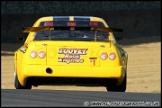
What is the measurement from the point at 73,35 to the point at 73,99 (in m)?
2.93

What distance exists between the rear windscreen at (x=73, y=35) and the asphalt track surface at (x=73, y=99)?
1711mm

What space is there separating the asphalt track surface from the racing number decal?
109cm

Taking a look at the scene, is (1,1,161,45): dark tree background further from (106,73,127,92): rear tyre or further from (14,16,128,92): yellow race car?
(14,16,128,92): yellow race car

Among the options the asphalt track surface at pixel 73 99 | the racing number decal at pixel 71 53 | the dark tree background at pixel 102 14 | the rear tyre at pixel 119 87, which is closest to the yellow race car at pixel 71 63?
the racing number decal at pixel 71 53

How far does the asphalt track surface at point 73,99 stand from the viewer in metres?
7.92

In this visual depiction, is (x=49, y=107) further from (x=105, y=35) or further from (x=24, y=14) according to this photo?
(x=24, y=14)

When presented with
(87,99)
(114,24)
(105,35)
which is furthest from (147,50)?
(87,99)

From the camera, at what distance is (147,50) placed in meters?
29.5

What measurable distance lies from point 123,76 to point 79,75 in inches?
33.1

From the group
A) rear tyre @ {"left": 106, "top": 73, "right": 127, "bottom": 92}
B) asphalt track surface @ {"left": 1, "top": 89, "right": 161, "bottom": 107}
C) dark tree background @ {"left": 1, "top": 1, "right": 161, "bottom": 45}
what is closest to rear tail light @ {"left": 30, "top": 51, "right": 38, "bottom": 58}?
asphalt track surface @ {"left": 1, "top": 89, "right": 161, "bottom": 107}

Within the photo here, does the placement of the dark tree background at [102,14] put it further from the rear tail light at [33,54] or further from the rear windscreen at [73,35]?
→ the rear tail light at [33,54]

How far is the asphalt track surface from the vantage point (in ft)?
26.0

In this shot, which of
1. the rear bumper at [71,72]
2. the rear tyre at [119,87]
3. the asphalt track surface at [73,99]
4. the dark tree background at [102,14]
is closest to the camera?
the asphalt track surface at [73,99]

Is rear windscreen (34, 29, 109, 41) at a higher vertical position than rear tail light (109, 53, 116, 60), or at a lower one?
higher
